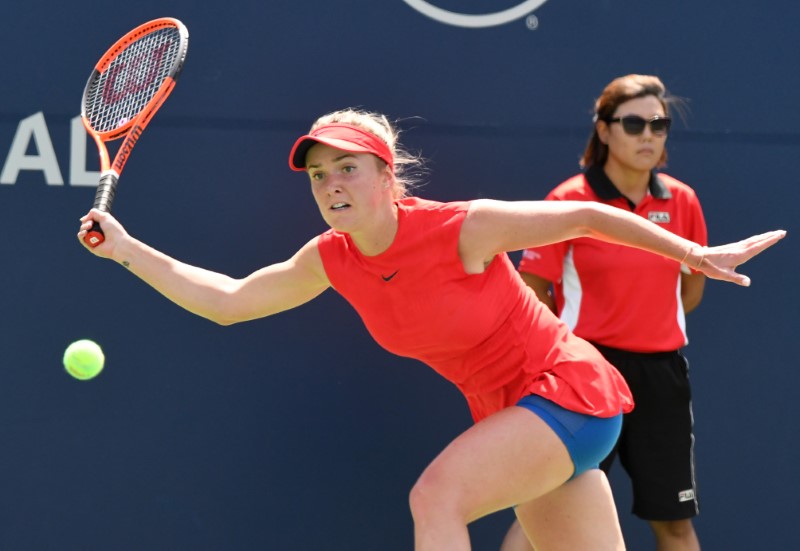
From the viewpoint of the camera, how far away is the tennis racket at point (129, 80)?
351cm

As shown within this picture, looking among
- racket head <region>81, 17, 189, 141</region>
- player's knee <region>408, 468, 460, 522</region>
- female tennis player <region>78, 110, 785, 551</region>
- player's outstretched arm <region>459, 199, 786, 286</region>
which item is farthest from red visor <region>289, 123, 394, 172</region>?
player's knee <region>408, 468, 460, 522</region>

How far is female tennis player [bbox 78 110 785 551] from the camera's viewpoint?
292 cm

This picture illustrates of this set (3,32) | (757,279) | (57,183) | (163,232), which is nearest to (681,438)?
(757,279)

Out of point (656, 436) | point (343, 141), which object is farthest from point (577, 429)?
point (656, 436)

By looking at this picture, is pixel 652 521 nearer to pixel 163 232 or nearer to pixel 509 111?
pixel 509 111

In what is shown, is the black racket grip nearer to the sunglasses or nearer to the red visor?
the red visor

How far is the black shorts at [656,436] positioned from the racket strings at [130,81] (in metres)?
1.64

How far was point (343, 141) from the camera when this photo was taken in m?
2.99

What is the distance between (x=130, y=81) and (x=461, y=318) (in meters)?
1.30

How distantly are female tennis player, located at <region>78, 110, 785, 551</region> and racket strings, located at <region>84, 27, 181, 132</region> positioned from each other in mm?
625

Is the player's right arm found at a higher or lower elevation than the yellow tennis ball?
higher

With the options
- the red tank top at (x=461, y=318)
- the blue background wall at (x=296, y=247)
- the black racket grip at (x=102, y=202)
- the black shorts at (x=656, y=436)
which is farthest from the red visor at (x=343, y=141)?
the black shorts at (x=656, y=436)

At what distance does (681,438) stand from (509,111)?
1236mm

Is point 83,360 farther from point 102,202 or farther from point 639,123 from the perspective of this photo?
point 639,123
